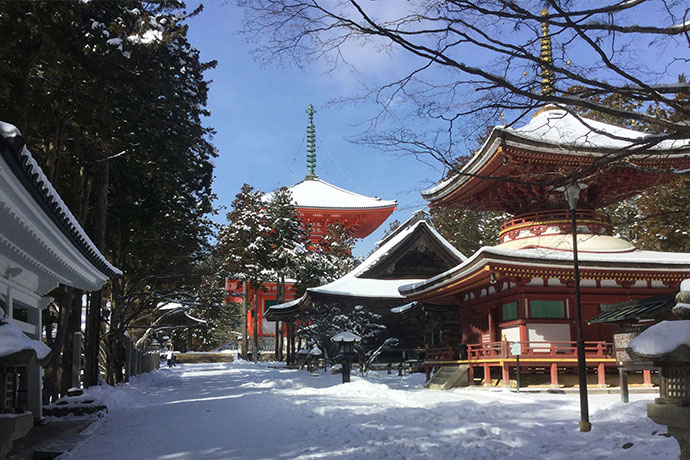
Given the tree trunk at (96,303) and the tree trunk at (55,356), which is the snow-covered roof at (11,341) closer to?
the tree trunk at (55,356)

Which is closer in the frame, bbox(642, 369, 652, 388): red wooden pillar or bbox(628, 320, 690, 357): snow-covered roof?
bbox(628, 320, 690, 357): snow-covered roof

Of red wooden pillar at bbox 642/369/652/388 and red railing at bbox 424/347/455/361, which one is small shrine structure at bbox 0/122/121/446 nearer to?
red railing at bbox 424/347/455/361

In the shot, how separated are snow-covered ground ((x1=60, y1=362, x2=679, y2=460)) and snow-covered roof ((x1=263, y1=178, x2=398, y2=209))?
122ft

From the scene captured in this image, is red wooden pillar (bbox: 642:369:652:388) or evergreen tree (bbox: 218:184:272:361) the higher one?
evergreen tree (bbox: 218:184:272:361)

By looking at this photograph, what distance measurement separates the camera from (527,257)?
17.6m

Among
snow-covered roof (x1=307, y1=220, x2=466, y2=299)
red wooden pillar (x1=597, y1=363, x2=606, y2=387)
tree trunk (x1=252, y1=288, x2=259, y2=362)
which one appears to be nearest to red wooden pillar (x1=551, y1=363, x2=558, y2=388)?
red wooden pillar (x1=597, y1=363, x2=606, y2=387)

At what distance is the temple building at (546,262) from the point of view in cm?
1775

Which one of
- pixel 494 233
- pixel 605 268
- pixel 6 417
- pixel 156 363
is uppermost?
pixel 494 233

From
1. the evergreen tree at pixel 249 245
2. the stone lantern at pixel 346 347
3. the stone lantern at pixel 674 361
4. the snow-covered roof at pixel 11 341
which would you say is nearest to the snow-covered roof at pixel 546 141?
the stone lantern at pixel 346 347

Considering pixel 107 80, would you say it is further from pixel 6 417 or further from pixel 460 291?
pixel 460 291

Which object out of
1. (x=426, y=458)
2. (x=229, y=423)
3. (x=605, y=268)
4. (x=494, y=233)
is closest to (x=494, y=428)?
(x=426, y=458)

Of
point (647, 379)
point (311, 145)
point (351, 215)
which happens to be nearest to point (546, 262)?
point (647, 379)

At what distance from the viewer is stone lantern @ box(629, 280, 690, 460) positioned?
4676mm

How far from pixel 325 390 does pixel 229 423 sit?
6460 millimetres
